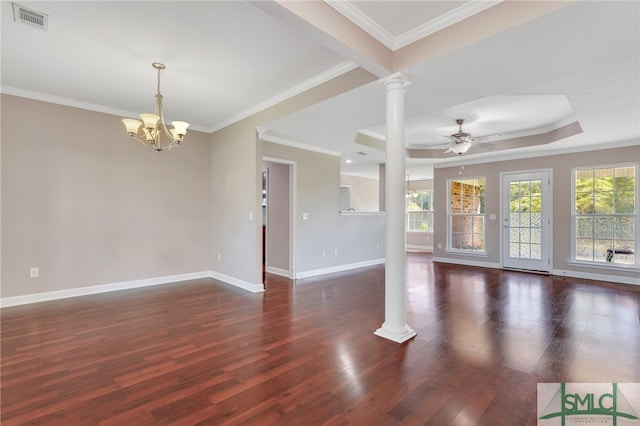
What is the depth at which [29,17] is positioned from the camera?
2.38 m

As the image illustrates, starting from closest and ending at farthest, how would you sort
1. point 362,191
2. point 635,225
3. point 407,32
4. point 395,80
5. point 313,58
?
point 407,32
point 395,80
point 313,58
point 635,225
point 362,191

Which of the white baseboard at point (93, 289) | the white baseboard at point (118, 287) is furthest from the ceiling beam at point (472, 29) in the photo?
the white baseboard at point (93, 289)

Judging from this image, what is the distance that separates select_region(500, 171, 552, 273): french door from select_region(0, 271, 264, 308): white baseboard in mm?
5497

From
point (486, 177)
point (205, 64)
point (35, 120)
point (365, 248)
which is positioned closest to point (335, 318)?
point (205, 64)

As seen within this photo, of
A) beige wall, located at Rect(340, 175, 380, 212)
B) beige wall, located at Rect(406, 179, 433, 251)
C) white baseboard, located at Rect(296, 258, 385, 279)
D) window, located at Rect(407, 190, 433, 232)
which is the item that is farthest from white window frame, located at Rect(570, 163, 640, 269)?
beige wall, located at Rect(340, 175, 380, 212)

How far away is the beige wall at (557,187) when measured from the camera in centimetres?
538

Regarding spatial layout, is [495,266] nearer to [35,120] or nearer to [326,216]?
[326,216]

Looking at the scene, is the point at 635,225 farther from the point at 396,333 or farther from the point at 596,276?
the point at 396,333

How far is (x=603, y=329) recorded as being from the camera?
3.05 metres

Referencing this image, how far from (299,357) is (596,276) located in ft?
20.0

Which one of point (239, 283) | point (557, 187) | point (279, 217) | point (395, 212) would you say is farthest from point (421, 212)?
point (395, 212)

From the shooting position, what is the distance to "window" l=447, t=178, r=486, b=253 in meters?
7.02

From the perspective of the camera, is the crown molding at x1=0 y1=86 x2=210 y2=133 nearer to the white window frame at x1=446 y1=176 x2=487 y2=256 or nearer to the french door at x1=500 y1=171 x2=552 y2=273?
the white window frame at x1=446 y1=176 x2=487 y2=256

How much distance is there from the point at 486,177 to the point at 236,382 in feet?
22.6
